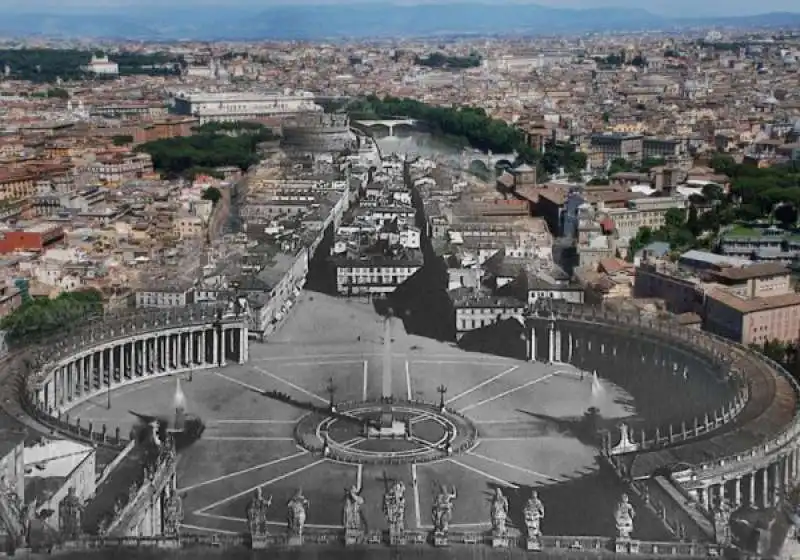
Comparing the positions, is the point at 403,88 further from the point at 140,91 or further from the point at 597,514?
the point at 597,514

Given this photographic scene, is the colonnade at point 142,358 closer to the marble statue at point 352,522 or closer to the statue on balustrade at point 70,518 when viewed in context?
the statue on balustrade at point 70,518

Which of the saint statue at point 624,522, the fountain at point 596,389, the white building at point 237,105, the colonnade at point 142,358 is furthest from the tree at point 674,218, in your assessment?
the white building at point 237,105

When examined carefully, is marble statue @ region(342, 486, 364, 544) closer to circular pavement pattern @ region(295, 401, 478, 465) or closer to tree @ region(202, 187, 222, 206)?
circular pavement pattern @ region(295, 401, 478, 465)

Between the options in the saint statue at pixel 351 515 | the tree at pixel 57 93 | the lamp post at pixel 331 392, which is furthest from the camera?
the tree at pixel 57 93

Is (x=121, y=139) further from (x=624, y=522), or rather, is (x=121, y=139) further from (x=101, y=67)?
(x=624, y=522)

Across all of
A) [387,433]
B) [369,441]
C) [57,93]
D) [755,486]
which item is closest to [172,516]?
[369,441]

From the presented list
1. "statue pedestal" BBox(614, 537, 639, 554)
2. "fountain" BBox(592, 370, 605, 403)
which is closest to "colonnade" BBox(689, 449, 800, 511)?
"statue pedestal" BBox(614, 537, 639, 554)

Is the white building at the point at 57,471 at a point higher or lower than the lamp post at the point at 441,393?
higher
